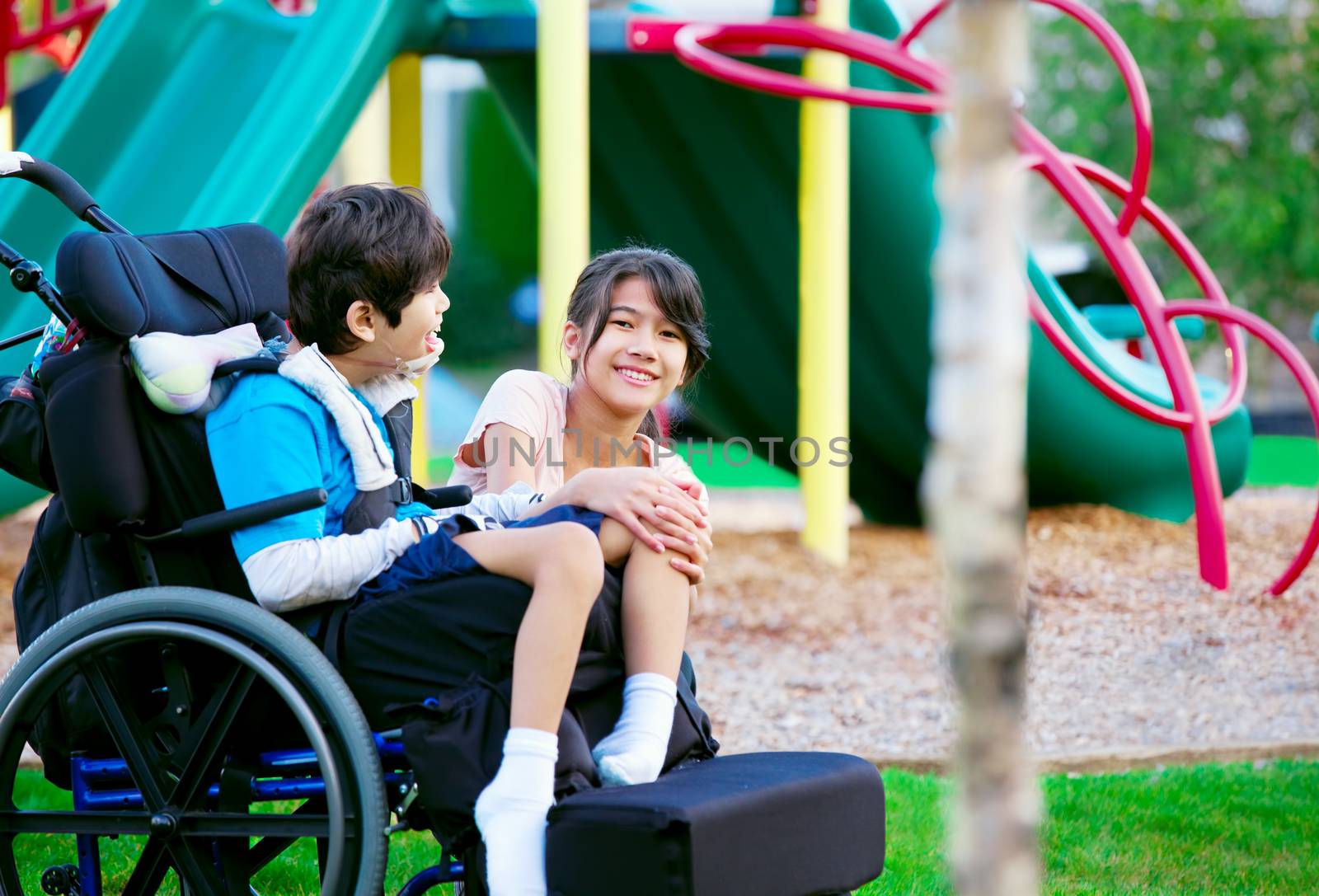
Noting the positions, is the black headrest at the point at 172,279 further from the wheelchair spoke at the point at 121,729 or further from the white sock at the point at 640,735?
the white sock at the point at 640,735

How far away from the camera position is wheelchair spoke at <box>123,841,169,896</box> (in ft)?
6.84

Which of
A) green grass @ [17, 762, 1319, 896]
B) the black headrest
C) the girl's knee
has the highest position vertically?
the black headrest

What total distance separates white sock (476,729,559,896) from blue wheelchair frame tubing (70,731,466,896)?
0.56 ft

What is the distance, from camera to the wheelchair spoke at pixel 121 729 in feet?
6.82

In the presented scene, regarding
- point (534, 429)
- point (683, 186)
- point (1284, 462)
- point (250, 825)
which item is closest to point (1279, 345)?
point (683, 186)

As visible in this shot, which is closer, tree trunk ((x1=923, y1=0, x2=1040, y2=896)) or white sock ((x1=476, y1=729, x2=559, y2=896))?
tree trunk ((x1=923, y1=0, x2=1040, y2=896))

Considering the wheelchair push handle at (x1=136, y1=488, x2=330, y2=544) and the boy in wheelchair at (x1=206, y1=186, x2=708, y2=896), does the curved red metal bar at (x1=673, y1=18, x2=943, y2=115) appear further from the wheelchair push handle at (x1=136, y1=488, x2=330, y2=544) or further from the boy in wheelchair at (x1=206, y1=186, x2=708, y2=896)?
the wheelchair push handle at (x1=136, y1=488, x2=330, y2=544)

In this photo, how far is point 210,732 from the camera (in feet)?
6.74

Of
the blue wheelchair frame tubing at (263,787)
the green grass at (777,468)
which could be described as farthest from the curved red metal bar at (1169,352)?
the green grass at (777,468)

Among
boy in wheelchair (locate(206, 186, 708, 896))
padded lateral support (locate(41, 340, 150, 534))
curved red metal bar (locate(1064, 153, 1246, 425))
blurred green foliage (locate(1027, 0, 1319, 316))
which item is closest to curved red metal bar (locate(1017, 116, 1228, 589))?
curved red metal bar (locate(1064, 153, 1246, 425))

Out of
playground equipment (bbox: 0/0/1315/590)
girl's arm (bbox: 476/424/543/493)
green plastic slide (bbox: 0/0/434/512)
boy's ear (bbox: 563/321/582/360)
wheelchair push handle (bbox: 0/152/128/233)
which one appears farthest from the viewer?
green plastic slide (bbox: 0/0/434/512)

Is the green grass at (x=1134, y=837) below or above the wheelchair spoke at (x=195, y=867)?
below

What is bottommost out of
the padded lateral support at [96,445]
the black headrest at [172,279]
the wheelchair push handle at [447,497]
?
the wheelchair push handle at [447,497]

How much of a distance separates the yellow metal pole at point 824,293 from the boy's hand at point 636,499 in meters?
3.72
